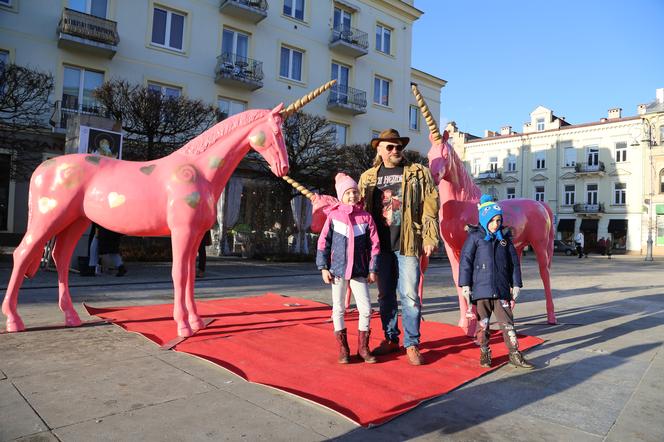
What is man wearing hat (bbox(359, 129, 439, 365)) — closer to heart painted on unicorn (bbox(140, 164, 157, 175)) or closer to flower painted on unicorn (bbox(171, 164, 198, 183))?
flower painted on unicorn (bbox(171, 164, 198, 183))

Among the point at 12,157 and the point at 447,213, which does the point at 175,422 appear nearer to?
the point at 447,213

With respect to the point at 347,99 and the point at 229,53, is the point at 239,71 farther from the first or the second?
the point at 347,99

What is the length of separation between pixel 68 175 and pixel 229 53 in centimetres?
1694

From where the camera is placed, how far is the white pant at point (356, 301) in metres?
3.68

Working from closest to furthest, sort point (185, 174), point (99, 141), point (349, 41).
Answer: point (185, 174), point (99, 141), point (349, 41)

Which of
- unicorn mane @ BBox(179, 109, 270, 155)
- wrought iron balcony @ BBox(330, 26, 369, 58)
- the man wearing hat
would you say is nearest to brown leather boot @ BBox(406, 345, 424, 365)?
the man wearing hat

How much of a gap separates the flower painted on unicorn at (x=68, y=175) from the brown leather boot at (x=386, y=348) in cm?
343

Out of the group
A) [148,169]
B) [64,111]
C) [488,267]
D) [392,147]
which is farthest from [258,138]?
[64,111]

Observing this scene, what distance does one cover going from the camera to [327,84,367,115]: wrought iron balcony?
22.9 m

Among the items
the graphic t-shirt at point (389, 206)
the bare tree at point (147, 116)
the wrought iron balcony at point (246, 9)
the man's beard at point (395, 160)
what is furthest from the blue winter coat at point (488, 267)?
the wrought iron balcony at point (246, 9)

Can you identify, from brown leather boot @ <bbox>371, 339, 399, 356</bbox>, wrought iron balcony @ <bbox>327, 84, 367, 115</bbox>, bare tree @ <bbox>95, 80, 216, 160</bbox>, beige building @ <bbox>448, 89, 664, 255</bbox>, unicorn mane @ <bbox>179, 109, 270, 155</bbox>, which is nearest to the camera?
brown leather boot @ <bbox>371, 339, 399, 356</bbox>

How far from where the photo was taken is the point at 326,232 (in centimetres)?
382

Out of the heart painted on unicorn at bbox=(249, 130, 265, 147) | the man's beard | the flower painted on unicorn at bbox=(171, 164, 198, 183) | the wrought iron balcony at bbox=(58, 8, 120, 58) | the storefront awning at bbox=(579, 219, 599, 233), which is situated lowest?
the flower painted on unicorn at bbox=(171, 164, 198, 183)

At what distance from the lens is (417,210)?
3.99 meters
